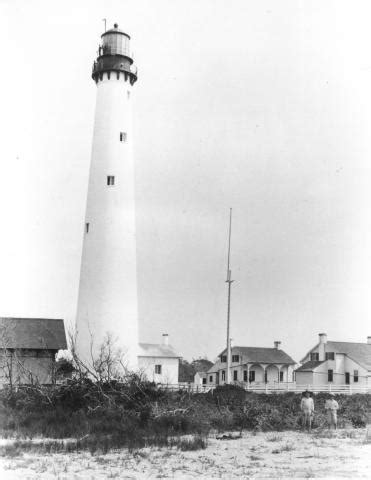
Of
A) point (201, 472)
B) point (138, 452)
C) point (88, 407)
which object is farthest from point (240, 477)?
point (88, 407)

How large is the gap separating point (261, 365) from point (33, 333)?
24.3 meters

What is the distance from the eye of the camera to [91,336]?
30078 millimetres

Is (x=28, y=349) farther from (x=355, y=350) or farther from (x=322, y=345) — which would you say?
(x=355, y=350)

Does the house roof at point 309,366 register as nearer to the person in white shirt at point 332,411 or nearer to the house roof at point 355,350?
the house roof at point 355,350

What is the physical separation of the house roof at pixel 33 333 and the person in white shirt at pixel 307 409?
14.9 m

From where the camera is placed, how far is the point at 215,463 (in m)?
13.7

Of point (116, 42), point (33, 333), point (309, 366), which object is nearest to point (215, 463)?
point (33, 333)

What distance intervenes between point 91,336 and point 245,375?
2398 centimetres

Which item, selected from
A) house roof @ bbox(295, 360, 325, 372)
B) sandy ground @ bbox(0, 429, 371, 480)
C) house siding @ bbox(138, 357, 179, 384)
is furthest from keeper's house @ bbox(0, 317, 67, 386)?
house roof @ bbox(295, 360, 325, 372)

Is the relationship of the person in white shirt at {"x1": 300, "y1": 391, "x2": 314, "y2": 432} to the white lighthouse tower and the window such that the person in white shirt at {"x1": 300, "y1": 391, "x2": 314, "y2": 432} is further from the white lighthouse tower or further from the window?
the window

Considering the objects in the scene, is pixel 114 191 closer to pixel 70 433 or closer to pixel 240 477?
pixel 70 433

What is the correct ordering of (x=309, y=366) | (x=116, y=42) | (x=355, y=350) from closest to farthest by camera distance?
(x=116, y=42) < (x=355, y=350) < (x=309, y=366)

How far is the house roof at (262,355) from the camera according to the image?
5072 centimetres

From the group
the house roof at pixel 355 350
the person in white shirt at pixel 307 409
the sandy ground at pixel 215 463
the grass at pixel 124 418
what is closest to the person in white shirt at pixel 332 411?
the grass at pixel 124 418
